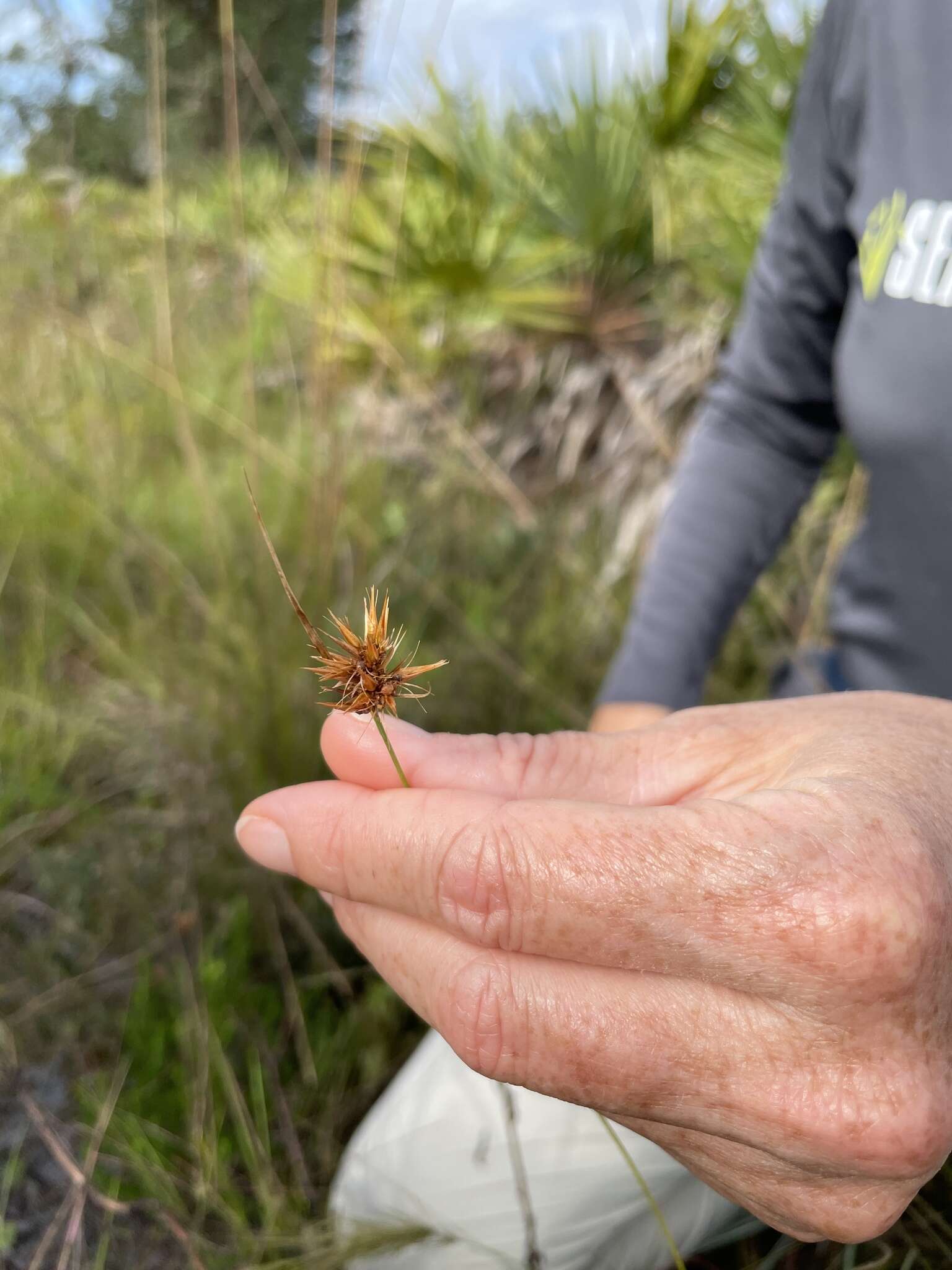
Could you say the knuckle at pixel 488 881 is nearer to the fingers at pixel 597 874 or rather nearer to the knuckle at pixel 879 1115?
the fingers at pixel 597 874

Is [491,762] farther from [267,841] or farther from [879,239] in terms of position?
[879,239]

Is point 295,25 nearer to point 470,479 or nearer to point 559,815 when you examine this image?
point 470,479

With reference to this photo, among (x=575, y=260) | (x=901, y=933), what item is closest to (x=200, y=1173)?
(x=901, y=933)

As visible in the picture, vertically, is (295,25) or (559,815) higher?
(295,25)

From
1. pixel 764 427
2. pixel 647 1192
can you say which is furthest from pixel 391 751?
pixel 764 427

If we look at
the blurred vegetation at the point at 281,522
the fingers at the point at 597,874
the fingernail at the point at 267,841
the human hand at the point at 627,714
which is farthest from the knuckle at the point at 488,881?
the human hand at the point at 627,714
